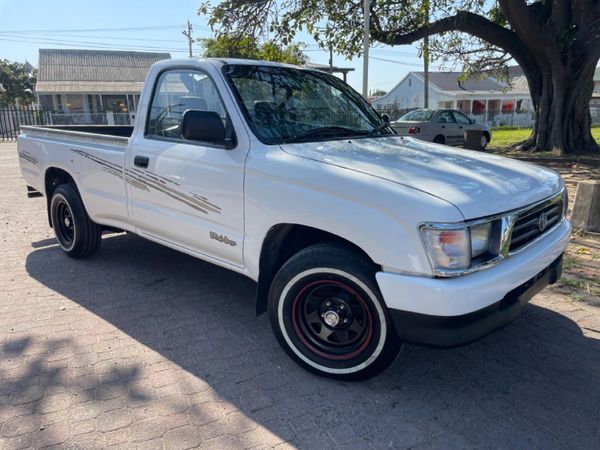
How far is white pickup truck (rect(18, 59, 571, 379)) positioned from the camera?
2416 mm

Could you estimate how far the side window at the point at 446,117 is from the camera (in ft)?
57.9

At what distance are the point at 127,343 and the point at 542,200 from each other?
2.94 meters

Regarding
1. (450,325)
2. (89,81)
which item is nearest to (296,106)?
(450,325)

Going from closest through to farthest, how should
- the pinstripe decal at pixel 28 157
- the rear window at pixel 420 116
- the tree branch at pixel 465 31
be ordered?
the pinstripe decal at pixel 28 157, the tree branch at pixel 465 31, the rear window at pixel 420 116

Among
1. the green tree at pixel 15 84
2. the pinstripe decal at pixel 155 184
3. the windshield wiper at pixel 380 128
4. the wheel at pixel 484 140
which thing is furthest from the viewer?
the green tree at pixel 15 84

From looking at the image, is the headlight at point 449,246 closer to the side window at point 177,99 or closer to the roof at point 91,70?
the side window at point 177,99

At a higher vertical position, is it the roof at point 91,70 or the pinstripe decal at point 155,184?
the roof at point 91,70

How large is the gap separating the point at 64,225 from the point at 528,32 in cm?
1275

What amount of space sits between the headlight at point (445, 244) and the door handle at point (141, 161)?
243 centimetres

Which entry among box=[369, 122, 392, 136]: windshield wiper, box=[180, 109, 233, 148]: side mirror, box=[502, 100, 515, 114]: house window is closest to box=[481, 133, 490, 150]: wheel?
box=[369, 122, 392, 136]: windshield wiper

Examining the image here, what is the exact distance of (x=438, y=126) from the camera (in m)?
17.5

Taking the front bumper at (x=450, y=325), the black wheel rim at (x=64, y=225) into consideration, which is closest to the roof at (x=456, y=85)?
the black wheel rim at (x=64, y=225)

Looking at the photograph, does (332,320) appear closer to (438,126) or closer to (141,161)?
(141,161)

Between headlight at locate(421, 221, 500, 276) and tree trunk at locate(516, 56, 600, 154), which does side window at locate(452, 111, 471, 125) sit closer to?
tree trunk at locate(516, 56, 600, 154)
